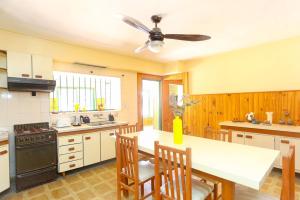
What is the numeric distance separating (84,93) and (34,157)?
174 centimetres

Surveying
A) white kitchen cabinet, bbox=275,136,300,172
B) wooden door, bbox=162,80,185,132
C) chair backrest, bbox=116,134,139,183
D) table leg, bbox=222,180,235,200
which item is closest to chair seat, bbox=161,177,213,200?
table leg, bbox=222,180,235,200

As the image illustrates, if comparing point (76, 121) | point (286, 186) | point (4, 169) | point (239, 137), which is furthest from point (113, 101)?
point (286, 186)

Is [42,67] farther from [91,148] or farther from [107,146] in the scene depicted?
[107,146]

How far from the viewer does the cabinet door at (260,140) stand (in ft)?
9.78

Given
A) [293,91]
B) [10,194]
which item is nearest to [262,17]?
[293,91]

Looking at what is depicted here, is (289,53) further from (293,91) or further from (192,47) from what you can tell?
(192,47)

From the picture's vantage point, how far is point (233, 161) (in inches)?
58.5

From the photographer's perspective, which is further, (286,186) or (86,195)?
(86,195)

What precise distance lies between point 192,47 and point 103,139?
269 centimetres

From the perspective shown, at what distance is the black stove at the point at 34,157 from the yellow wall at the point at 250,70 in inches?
141

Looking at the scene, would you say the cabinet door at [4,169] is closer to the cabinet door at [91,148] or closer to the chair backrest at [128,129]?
the cabinet door at [91,148]

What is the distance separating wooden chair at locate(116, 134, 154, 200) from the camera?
1.83 meters

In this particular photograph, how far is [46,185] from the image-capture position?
2.70 m

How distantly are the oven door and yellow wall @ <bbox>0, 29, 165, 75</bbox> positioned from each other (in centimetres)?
160
